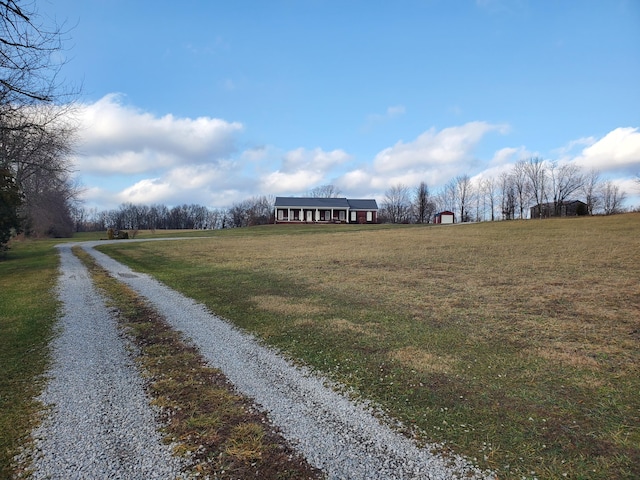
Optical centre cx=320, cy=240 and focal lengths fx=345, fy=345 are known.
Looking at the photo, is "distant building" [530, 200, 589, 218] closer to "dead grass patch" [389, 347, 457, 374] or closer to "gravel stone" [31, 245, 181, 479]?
"dead grass patch" [389, 347, 457, 374]

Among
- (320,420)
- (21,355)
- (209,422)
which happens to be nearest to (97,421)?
(209,422)

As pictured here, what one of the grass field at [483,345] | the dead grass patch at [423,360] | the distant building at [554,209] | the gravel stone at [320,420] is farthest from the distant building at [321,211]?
the dead grass patch at [423,360]

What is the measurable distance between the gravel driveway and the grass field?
0.36 metres

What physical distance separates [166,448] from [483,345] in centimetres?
461

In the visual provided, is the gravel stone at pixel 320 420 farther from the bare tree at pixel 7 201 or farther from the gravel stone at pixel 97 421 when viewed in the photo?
→ the bare tree at pixel 7 201

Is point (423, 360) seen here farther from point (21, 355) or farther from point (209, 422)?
point (21, 355)

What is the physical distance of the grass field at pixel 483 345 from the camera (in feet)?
10.1

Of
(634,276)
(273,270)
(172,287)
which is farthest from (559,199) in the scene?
(172,287)

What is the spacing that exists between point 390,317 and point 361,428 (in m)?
3.93

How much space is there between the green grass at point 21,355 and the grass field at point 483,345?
2986 mm

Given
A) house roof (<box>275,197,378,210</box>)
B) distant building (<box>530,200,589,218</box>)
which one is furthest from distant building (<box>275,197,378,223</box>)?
distant building (<box>530,200,589,218</box>)

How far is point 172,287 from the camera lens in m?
10.5

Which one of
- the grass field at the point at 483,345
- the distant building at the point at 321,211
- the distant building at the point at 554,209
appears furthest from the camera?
the distant building at the point at 321,211

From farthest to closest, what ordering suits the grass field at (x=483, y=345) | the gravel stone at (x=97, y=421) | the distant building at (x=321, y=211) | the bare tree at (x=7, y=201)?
1. the distant building at (x=321, y=211)
2. the bare tree at (x=7, y=201)
3. the grass field at (x=483, y=345)
4. the gravel stone at (x=97, y=421)
